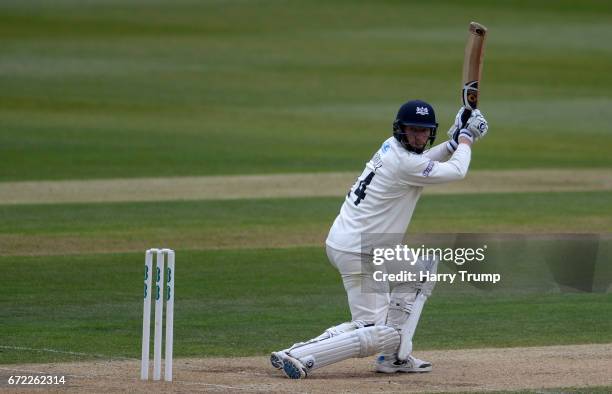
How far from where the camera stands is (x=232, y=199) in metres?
20.5

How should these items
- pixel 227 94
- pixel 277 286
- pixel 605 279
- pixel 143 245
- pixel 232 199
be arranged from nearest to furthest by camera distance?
pixel 277 286, pixel 605 279, pixel 143 245, pixel 232 199, pixel 227 94

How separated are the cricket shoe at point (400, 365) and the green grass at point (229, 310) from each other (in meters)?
1.32

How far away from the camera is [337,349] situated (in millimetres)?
8695

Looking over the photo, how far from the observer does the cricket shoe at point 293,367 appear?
28.5ft

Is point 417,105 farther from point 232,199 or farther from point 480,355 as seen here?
point 232,199

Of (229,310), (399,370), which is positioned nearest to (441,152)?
(399,370)

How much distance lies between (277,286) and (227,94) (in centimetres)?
2396

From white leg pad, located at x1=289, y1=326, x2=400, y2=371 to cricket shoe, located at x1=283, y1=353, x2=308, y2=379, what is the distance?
3 cm

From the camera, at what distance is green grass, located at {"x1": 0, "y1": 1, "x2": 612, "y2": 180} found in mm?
27047

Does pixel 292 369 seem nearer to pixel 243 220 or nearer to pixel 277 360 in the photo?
pixel 277 360

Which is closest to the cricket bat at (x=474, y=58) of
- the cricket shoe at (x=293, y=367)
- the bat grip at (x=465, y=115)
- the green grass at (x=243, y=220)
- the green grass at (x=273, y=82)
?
the bat grip at (x=465, y=115)

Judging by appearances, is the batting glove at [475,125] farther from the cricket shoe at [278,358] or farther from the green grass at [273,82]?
the green grass at [273,82]

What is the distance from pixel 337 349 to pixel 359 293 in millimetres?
499

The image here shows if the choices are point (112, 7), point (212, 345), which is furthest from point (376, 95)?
point (212, 345)
